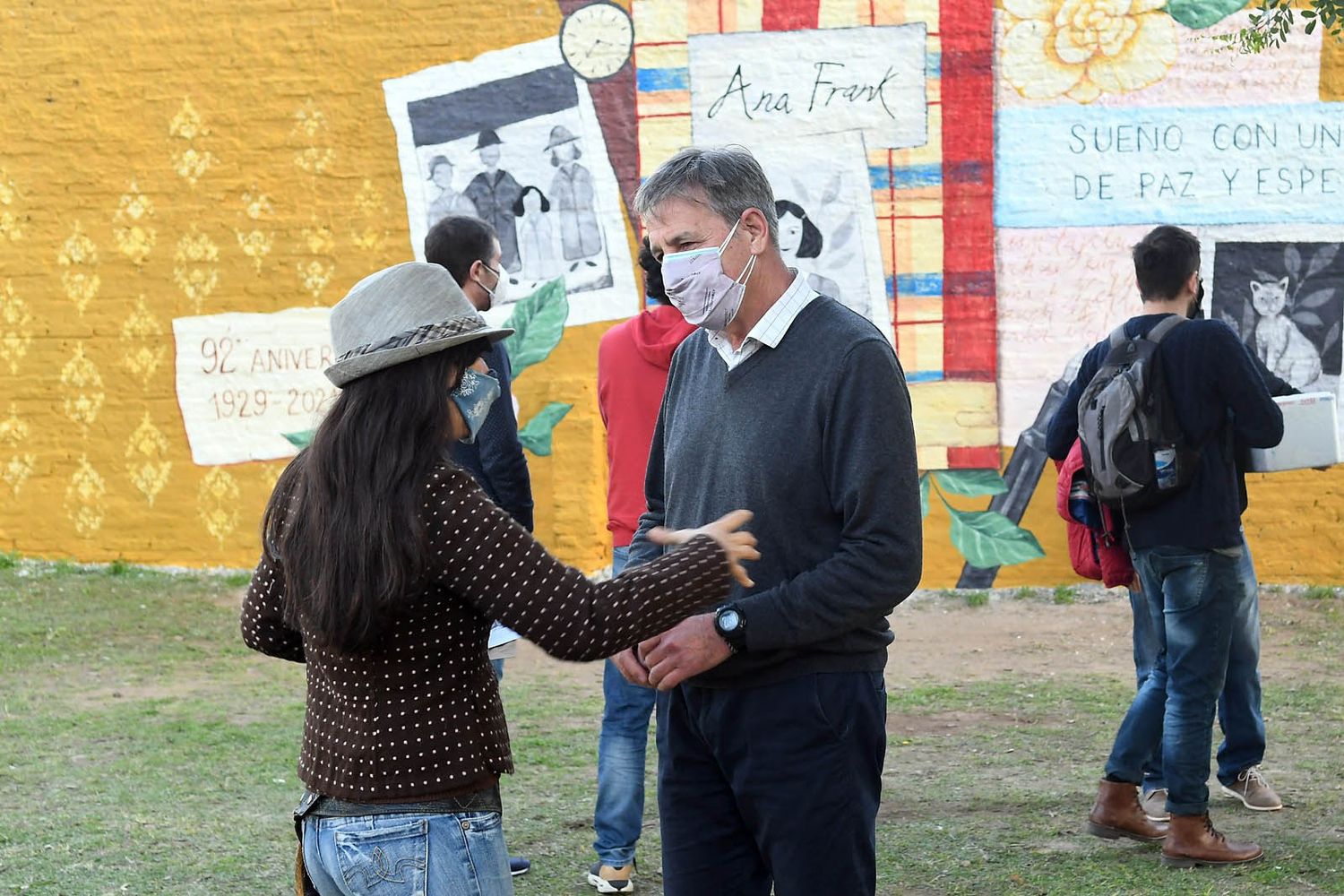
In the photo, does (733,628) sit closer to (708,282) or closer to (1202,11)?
(708,282)

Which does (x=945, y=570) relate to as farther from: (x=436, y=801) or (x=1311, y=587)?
(x=436, y=801)

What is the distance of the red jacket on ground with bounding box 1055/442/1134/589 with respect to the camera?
5.03m

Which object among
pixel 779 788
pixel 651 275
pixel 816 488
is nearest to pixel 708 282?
pixel 816 488

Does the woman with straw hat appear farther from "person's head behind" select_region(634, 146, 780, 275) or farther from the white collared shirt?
"person's head behind" select_region(634, 146, 780, 275)

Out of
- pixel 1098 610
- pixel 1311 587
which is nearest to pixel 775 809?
pixel 1098 610

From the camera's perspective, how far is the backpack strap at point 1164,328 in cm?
473

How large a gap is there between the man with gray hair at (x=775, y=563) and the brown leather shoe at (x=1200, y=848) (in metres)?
2.33

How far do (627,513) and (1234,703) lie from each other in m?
2.32

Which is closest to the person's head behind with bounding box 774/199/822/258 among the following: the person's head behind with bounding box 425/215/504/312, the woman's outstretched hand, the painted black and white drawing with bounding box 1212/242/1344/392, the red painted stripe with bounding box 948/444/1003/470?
the red painted stripe with bounding box 948/444/1003/470

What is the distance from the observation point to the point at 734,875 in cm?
284

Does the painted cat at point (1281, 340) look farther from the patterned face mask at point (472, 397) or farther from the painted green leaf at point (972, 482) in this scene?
the patterned face mask at point (472, 397)

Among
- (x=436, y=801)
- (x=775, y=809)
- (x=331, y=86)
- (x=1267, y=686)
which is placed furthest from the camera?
(x=331, y=86)

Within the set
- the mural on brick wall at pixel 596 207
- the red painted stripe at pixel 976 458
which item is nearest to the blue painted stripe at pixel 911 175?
the mural on brick wall at pixel 596 207

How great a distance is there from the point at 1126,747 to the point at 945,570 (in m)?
4.29
